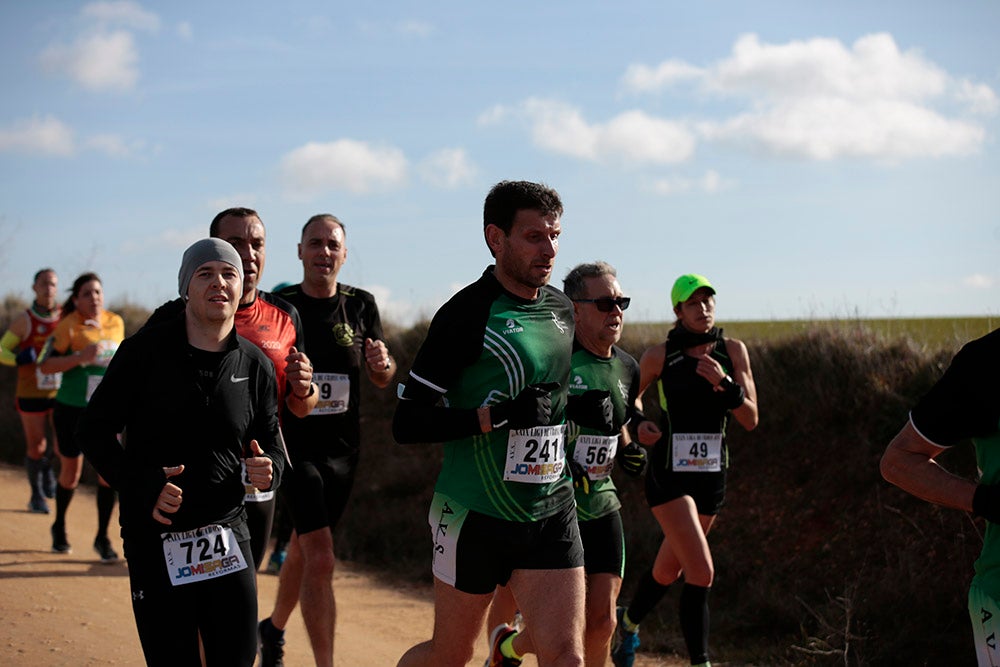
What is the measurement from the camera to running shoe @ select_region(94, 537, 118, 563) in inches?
370

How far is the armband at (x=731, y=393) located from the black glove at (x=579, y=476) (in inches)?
61.0

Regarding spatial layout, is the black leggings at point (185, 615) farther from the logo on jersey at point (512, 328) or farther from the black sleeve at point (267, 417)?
the logo on jersey at point (512, 328)

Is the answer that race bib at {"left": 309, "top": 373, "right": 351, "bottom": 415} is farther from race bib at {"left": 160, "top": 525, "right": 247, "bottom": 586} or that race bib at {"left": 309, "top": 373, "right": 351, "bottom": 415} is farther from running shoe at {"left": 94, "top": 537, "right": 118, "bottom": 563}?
running shoe at {"left": 94, "top": 537, "right": 118, "bottom": 563}

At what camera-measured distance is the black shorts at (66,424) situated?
938 cm

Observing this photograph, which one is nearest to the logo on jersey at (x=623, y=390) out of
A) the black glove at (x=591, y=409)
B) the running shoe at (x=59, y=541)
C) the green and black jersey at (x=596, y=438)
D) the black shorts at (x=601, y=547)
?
the green and black jersey at (x=596, y=438)

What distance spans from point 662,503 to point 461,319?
2.79 metres

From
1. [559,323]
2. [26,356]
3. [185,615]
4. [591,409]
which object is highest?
Result: [559,323]

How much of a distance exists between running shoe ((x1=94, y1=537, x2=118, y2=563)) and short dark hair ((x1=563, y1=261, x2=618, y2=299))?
5.79 metres

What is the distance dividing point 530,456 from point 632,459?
1.55 meters

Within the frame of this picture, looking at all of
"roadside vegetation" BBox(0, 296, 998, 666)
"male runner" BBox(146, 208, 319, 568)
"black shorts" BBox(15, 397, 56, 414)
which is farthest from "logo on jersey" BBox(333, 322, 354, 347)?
"black shorts" BBox(15, 397, 56, 414)

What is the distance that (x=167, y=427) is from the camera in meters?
3.83

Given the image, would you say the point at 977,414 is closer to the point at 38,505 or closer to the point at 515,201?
the point at 515,201

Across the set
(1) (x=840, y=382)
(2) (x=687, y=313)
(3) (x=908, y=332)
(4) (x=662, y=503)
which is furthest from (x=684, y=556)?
(3) (x=908, y=332)

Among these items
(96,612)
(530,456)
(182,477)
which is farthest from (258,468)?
(96,612)
